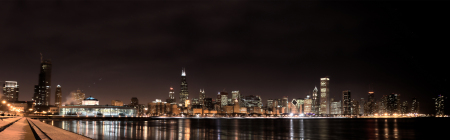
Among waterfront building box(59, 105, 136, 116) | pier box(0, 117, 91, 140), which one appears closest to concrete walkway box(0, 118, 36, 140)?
pier box(0, 117, 91, 140)

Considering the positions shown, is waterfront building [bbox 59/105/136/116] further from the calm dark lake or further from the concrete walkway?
the concrete walkway

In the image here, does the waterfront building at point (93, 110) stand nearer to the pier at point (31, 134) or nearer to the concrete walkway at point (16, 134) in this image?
the pier at point (31, 134)

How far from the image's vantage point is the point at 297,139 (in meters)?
43.1

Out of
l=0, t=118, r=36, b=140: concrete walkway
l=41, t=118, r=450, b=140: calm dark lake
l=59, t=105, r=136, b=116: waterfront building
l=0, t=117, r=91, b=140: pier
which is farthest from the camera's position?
l=59, t=105, r=136, b=116: waterfront building

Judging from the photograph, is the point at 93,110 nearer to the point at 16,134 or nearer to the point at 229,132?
the point at 229,132

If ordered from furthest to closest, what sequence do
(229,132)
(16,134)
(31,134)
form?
(229,132), (31,134), (16,134)

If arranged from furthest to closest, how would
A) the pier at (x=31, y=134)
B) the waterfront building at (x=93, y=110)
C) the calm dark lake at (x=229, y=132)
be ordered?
the waterfront building at (x=93, y=110), the calm dark lake at (x=229, y=132), the pier at (x=31, y=134)

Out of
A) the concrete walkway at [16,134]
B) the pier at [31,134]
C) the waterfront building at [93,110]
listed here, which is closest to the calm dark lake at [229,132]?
the pier at [31,134]

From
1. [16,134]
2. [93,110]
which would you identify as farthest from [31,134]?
[93,110]

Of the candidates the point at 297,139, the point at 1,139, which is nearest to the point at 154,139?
the point at 297,139

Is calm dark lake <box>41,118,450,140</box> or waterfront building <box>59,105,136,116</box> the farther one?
waterfront building <box>59,105,136,116</box>

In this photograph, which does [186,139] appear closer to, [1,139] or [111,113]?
[1,139]

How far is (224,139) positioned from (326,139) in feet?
44.9

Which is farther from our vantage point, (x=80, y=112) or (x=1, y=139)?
(x=80, y=112)
